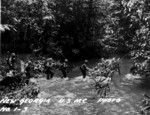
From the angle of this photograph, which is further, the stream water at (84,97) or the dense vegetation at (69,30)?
the dense vegetation at (69,30)

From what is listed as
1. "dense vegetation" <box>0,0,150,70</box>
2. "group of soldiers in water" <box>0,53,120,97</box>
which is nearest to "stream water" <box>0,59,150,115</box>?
"group of soldiers in water" <box>0,53,120,97</box>

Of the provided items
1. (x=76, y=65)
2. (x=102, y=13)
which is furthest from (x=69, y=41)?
(x=102, y=13)

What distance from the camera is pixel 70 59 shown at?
3170 centimetres

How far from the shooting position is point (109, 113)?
15.8 m

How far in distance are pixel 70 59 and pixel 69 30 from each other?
4921mm

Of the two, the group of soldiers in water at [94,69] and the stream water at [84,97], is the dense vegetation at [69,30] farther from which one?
the stream water at [84,97]

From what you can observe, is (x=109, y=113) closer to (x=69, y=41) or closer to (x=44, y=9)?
(x=69, y=41)

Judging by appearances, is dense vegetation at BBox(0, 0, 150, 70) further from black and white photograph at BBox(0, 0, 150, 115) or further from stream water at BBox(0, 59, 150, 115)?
stream water at BBox(0, 59, 150, 115)

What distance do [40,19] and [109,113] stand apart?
809 inches

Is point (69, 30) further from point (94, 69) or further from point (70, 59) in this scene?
point (94, 69)

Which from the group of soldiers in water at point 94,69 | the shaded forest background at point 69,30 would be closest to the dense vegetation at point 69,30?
the shaded forest background at point 69,30

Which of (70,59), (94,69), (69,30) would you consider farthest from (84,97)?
(69,30)

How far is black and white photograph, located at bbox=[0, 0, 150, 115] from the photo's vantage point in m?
16.7

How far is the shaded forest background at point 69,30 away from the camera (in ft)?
105
